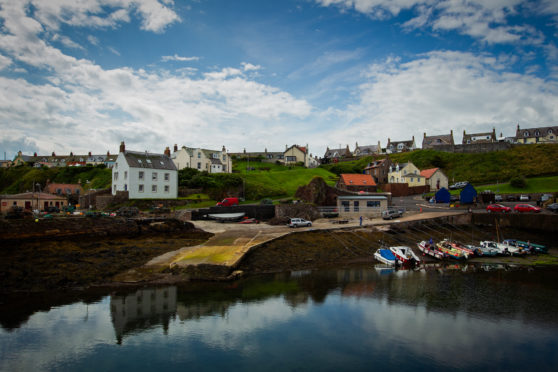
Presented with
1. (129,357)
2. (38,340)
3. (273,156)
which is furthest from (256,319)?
(273,156)

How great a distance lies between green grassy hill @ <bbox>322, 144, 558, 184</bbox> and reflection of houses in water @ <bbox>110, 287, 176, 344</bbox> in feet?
222

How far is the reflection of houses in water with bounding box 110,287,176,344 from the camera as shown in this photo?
57.7 feet

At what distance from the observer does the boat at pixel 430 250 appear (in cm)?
→ 3136

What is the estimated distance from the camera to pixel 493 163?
78.2 metres

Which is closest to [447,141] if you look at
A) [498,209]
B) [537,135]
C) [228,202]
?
[537,135]

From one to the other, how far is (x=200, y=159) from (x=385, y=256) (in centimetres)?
5803

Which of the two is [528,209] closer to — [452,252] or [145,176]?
[452,252]

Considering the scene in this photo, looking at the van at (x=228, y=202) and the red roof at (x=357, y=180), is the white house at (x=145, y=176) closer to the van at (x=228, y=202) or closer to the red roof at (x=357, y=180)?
the van at (x=228, y=202)

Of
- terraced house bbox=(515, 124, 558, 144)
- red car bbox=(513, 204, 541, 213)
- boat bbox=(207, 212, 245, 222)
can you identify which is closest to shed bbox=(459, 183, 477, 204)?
red car bbox=(513, 204, 541, 213)

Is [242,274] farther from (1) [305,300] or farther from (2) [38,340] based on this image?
(2) [38,340]

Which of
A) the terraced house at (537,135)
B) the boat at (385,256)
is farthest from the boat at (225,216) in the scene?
the terraced house at (537,135)

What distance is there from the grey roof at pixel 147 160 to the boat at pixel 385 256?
38968 millimetres

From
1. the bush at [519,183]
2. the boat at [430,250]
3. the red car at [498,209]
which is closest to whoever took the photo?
the boat at [430,250]

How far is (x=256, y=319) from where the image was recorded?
18406 mm
